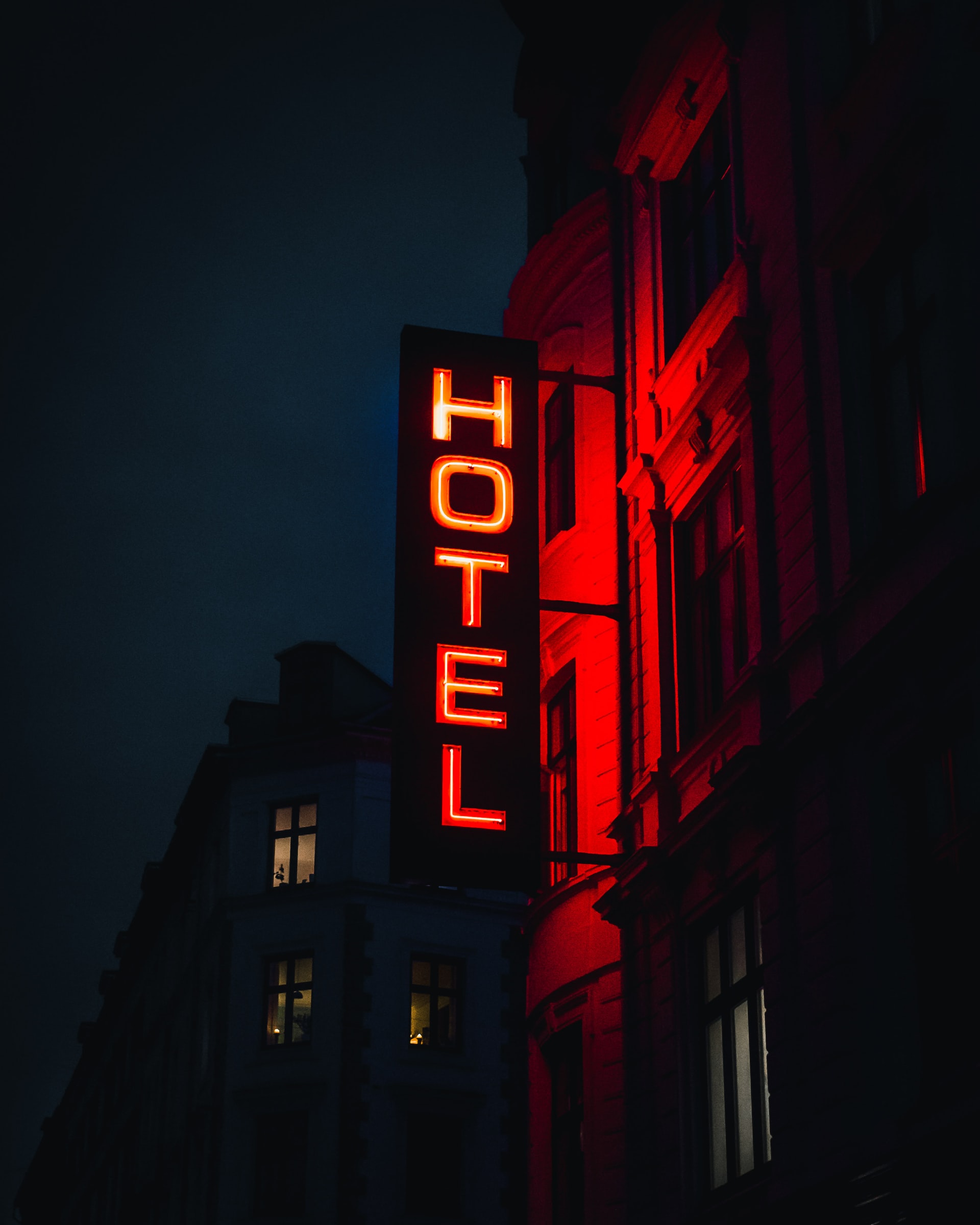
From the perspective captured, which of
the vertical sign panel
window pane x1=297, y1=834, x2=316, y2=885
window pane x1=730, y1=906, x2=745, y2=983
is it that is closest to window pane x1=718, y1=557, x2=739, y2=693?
the vertical sign panel

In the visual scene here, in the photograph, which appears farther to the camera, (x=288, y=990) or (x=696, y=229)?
(x=288, y=990)

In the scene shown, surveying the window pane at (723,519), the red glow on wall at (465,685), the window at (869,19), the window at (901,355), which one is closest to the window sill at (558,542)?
the window pane at (723,519)

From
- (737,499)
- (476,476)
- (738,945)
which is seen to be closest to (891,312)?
(737,499)

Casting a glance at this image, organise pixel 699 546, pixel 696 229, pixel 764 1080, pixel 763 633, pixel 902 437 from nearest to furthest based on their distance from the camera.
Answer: pixel 902 437 < pixel 764 1080 < pixel 763 633 < pixel 699 546 < pixel 696 229

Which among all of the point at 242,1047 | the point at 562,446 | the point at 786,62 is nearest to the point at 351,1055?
the point at 242,1047

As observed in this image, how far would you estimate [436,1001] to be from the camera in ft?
138

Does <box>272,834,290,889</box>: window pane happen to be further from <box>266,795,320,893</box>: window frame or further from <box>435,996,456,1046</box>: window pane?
<box>435,996,456,1046</box>: window pane

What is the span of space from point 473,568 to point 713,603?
8.47 ft

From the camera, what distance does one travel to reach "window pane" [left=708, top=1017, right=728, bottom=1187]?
15.8m

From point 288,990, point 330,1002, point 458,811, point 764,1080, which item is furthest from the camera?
point 288,990

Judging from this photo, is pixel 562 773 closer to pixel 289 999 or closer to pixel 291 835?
pixel 289 999

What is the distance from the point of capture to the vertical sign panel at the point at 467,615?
1686 centimetres

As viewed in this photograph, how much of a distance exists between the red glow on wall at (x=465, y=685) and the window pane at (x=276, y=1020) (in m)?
26.4

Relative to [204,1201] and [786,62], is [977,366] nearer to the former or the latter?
[786,62]
